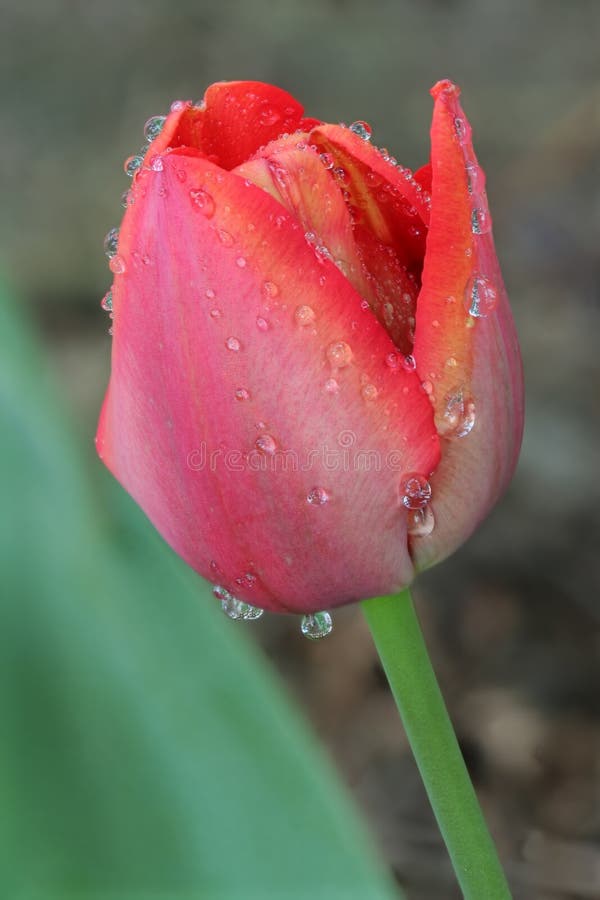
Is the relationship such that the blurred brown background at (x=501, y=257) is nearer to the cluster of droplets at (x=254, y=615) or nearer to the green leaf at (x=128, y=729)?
the green leaf at (x=128, y=729)

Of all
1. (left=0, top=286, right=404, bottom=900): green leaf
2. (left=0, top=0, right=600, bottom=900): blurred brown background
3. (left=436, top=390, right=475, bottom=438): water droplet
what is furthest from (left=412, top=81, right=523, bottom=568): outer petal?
(left=0, top=0, right=600, bottom=900): blurred brown background

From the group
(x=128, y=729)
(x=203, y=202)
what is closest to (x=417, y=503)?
(x=203, y=202)

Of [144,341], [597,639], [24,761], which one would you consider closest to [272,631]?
[597,639]

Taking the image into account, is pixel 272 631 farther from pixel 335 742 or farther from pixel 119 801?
pixel 119 801

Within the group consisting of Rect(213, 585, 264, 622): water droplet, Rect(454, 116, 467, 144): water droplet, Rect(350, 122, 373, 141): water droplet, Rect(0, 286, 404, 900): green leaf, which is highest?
Rect(350, 122, 373, 141): water droplet

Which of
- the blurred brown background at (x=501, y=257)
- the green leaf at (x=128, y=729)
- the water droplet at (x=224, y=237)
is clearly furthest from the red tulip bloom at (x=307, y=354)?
the blurred brown background at (x=501, y=257)

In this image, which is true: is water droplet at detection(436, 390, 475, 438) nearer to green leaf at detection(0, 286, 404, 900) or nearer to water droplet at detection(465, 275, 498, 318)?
water droplet at detection(465, 275, 498, 318)
